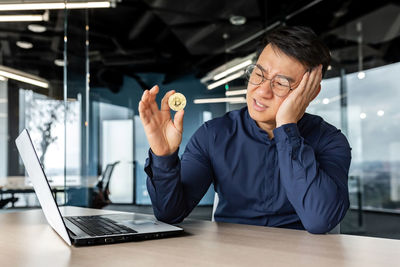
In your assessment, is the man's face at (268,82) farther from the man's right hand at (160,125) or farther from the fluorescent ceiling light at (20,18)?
the fluorescent ceiling light at (20,18)

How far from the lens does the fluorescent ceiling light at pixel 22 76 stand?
4840 mm

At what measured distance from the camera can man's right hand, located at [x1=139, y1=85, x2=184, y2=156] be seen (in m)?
1.11

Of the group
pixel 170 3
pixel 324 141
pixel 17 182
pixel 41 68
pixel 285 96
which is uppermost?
pixel 170 3

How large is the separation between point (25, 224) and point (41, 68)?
4172 mm

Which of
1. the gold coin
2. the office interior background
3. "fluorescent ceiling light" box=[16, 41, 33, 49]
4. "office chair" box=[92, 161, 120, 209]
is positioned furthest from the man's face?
"fluorescent ceiling light" box=[16, 41, 33, 49]

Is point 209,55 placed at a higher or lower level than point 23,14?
lower

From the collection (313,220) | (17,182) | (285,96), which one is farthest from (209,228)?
(17,182)

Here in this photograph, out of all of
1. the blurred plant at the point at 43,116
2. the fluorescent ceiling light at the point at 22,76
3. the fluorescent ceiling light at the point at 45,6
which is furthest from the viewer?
the fluorescent ceiling light at the point at 22,76

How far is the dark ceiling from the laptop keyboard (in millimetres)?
3752

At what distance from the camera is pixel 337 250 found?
81 centimetres

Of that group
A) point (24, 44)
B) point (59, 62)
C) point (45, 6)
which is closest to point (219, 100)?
point (59, 62)

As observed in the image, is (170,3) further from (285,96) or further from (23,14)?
(285,96)

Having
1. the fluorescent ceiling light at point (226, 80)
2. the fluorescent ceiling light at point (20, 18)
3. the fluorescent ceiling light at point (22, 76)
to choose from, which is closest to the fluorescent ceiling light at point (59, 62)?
the fluorescent ceiling light at point (22, 76)

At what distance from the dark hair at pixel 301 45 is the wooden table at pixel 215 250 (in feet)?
2.05
